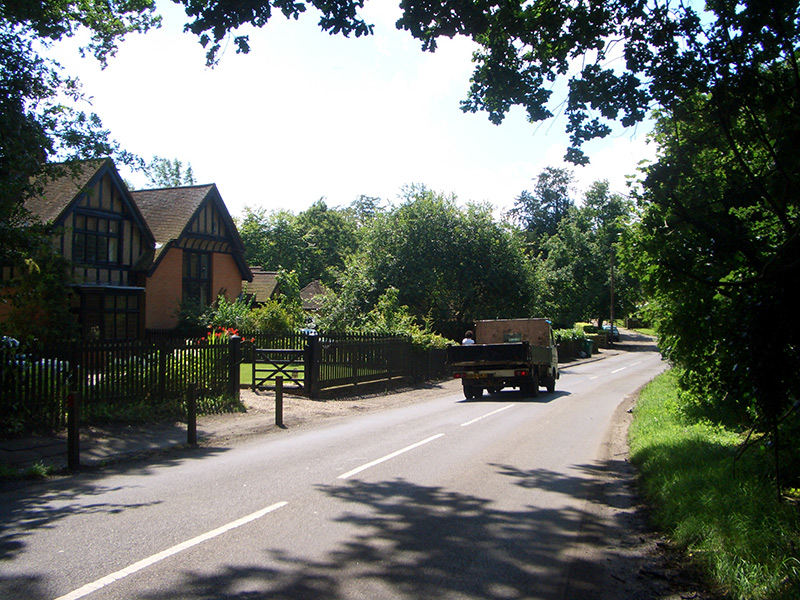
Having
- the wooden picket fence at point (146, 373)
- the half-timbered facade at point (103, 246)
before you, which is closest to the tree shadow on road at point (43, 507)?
the wooden picket fence at point (146, 373)

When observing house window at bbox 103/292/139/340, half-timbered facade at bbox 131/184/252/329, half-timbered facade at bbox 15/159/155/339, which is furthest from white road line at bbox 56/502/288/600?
half-timbered facade at bbox 131/184/252/329

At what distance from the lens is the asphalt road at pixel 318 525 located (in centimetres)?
467

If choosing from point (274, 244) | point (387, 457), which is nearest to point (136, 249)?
point (387, 457)

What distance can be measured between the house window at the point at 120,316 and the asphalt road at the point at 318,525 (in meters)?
18.8

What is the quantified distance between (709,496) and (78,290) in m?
24.6

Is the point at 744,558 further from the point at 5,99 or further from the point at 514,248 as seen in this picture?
the point at 514,248

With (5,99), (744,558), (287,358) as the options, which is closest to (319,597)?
(744,558)

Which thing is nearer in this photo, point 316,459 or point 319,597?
point 319,597

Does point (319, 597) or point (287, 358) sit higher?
point (287, 358)

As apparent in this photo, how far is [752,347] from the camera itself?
5.12 metres

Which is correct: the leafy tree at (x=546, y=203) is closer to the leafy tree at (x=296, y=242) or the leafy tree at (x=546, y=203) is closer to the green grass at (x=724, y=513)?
the leafy tree at (x=296, y=242)

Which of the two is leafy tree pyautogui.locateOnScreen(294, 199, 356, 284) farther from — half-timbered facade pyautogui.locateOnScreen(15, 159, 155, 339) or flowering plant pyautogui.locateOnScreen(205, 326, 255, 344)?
flowering plant pyautogui.locateOnScreen(205, 326, 255, 344)

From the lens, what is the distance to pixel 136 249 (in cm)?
2858

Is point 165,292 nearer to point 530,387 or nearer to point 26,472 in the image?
point 530,387
